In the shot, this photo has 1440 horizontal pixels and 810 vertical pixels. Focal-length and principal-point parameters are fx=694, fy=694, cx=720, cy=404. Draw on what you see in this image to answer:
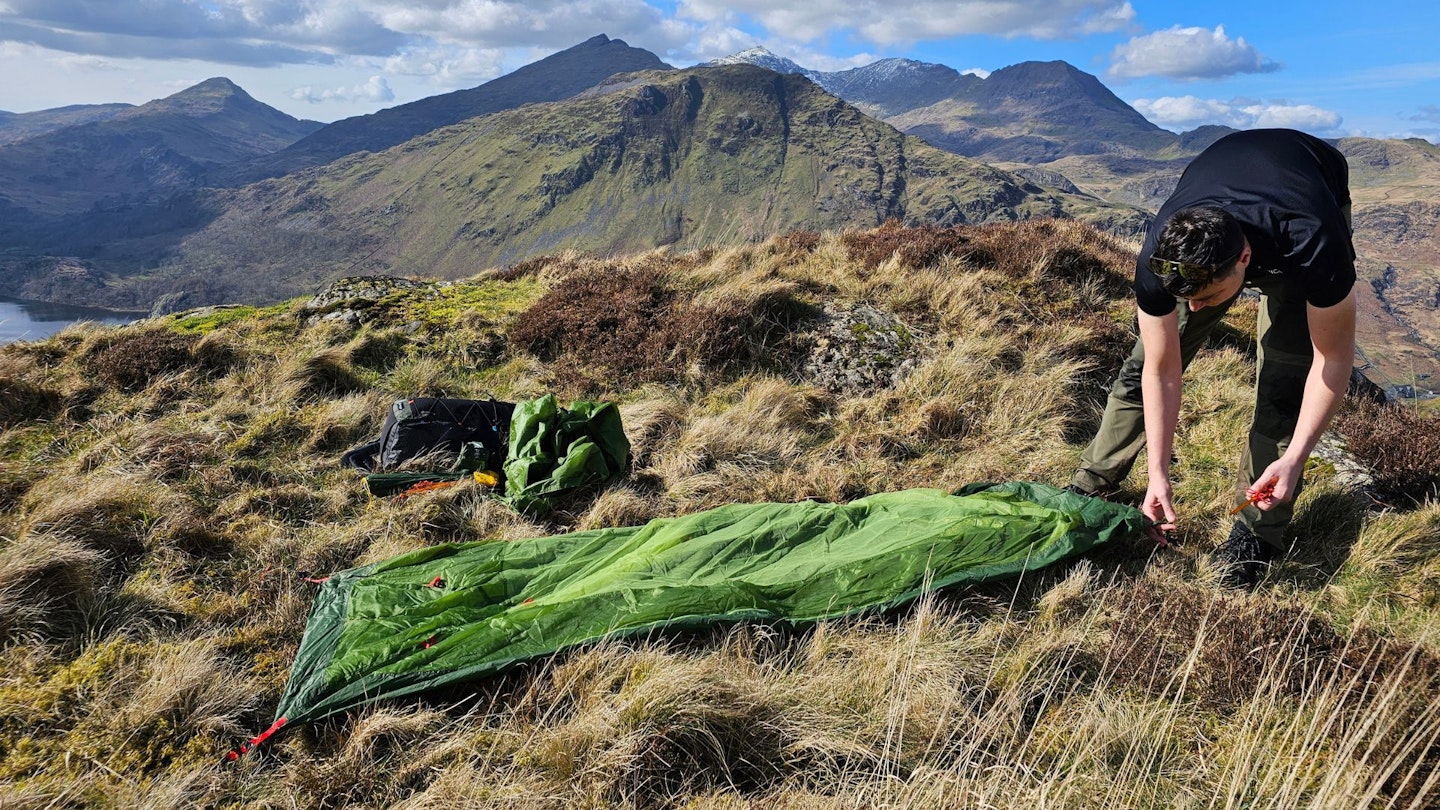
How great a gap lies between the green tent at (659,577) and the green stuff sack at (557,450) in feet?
2.67

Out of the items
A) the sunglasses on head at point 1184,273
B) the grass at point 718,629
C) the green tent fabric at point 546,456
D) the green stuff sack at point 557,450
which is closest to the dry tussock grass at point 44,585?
the grass at point 718,629

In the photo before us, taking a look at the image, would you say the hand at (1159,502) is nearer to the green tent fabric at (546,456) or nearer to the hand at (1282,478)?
the hand at (1282,478)

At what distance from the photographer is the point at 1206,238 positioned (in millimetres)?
2750

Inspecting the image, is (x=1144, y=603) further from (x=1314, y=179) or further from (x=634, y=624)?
(x=634, y=624)

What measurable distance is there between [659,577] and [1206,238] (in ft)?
9.62

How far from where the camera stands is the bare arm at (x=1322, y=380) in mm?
2947

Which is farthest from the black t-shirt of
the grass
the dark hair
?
the grass

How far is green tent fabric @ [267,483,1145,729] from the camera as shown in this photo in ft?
10.3

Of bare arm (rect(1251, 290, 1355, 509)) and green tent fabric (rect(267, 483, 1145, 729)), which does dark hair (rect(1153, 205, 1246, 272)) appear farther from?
green tent fabric (rect(267, 483, 1145, 729))

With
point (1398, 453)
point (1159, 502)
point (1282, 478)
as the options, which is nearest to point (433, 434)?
point (1159, 502)

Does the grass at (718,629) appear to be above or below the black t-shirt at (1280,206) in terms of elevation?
below

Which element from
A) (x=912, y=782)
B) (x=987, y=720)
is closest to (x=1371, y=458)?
(x=987, y=720)

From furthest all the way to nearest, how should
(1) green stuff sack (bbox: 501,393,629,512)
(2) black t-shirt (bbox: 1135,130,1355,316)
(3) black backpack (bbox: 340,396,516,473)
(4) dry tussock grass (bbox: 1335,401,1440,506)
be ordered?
(3) black backpack (bbox: 340,396,516,473) → (1) green stuff sack (bbox: 501,393,629,512) → (4) dry tussock grass (bbox: 1335,401,1440,506) → (2) black t-shirt (bbox: 1135,130,1355,316)

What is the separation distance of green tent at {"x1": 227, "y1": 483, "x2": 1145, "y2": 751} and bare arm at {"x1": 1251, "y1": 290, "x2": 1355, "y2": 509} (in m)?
1.00
